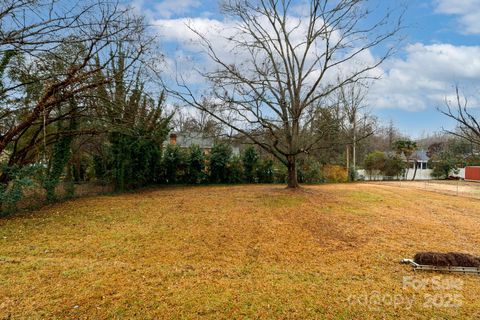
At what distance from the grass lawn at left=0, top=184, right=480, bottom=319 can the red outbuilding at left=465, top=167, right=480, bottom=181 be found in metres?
18.3

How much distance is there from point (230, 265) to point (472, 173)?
25.2m

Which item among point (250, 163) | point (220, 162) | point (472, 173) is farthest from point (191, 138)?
point (472, 173)

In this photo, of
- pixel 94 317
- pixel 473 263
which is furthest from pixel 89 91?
pixel 473 263

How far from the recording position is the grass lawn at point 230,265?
238cm

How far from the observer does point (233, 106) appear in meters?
9.85

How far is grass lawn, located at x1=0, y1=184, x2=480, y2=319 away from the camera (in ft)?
7.79

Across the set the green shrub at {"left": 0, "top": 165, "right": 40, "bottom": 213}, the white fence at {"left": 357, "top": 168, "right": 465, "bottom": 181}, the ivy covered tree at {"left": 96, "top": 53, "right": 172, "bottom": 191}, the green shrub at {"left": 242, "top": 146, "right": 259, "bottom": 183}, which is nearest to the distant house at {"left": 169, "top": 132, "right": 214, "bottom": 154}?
the ivy covered tree at {"left": 96, "top": 53, "right": 172, "bottom": 191}

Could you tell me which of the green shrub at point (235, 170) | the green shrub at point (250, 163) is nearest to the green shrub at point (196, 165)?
the green shrub at point (235, 170)

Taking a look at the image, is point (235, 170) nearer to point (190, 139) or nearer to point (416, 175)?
point (190, 139)

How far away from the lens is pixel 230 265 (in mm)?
3426

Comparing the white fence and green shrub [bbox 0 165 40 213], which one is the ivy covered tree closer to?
green shrub [bbox 0 165 40 213]

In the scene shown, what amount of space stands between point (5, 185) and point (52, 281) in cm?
495

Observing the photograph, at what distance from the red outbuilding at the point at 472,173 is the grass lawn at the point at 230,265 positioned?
1826 centimetres

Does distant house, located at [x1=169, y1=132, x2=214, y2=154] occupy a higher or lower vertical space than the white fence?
higher
